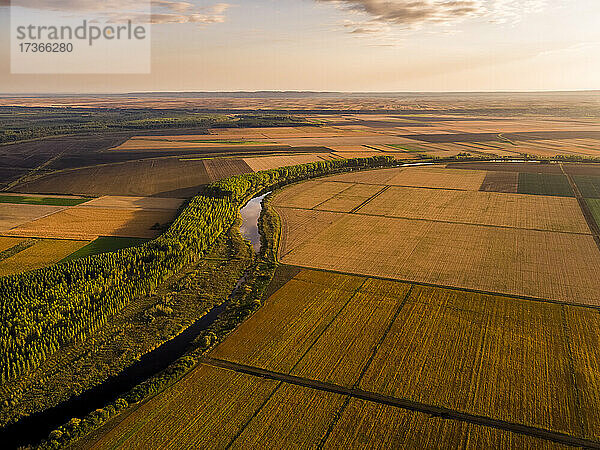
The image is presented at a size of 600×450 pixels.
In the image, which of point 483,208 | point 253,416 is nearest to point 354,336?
point 253,416

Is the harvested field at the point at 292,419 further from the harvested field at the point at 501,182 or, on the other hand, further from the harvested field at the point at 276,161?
the harvested field at the point at 276,161

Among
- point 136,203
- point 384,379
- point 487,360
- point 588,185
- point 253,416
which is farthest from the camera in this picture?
point 588,185

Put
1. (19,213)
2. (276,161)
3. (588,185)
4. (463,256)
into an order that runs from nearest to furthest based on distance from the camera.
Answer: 1. (463,256)
2. (19,213)
3. (588,185)
4. (276,161)

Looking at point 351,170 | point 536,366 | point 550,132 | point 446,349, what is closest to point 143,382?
point 446,349

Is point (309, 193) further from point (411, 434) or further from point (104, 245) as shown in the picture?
point (411, 434)

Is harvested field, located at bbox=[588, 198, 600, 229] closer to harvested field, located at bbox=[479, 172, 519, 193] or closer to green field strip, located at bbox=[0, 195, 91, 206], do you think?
harvested field, located at bbox=[479, 172, 519, 193]

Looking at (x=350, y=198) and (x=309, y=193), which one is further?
(x=309, y=193)

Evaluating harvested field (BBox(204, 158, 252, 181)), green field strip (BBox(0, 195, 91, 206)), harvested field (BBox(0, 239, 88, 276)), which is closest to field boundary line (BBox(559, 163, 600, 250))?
harvested field (BBox(0, 239, 88, 276))
